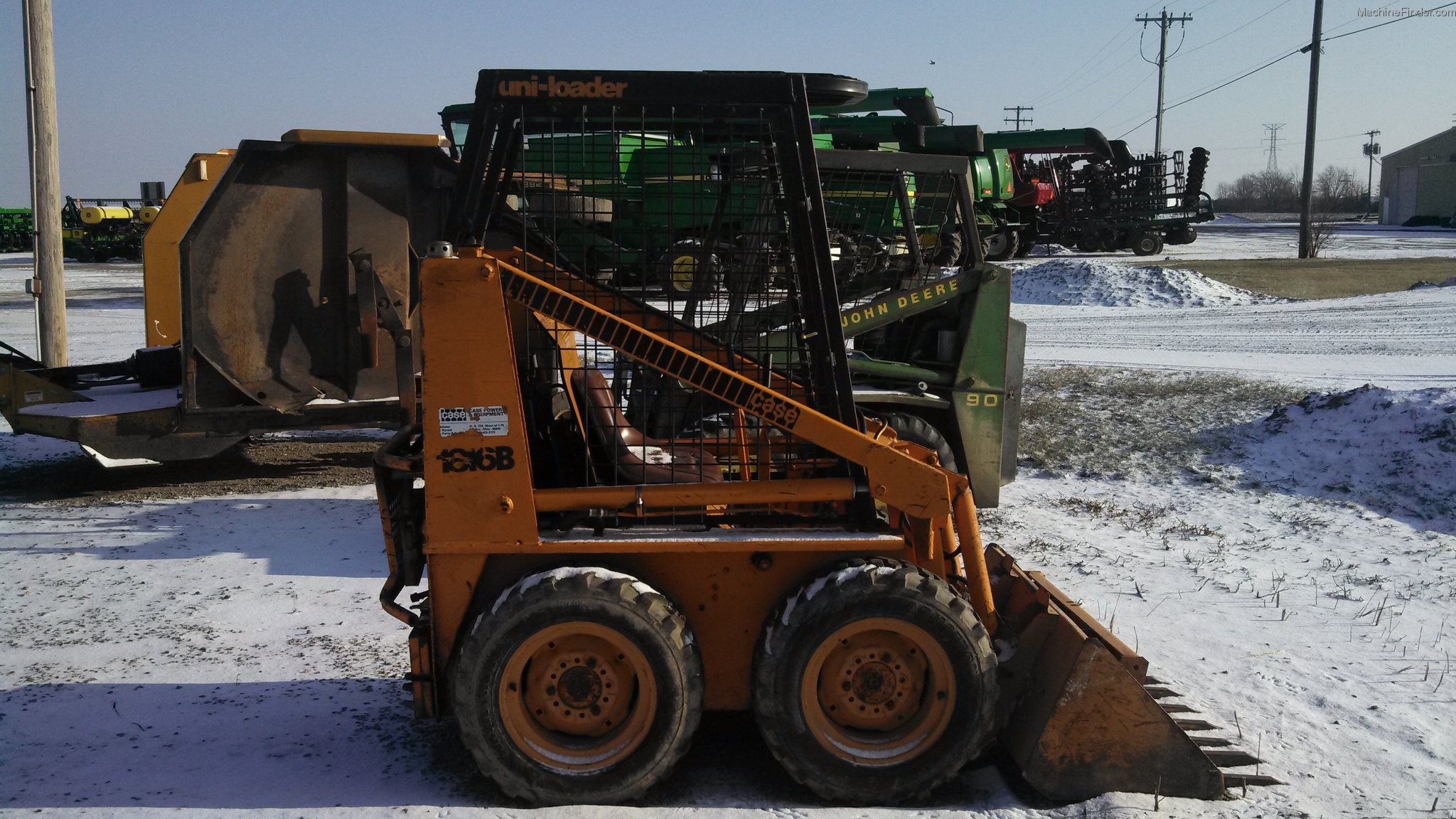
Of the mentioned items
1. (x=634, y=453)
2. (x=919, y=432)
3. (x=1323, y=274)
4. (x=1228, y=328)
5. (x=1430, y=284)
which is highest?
(x=1323, y=274)

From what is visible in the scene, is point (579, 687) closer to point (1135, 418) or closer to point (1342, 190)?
point (1135, 418)

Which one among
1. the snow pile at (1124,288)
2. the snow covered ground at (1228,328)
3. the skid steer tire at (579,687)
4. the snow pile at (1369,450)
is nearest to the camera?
the skid steer tire at (579,687)

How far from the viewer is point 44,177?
1178cm

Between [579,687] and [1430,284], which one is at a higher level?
[1430,284]

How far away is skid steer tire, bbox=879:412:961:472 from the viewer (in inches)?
314

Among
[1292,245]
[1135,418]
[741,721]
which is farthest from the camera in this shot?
[1292,245]

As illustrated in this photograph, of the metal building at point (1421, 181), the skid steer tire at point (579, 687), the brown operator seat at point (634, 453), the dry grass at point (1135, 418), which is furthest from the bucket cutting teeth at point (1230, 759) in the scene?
the metal building at point (1421, 181)

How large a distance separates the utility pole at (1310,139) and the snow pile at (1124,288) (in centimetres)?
839

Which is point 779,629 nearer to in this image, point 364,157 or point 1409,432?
point 364,157

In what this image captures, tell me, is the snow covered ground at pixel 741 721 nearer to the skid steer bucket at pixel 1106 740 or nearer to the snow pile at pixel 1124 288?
the skid steer bucket at pixel 1106 740

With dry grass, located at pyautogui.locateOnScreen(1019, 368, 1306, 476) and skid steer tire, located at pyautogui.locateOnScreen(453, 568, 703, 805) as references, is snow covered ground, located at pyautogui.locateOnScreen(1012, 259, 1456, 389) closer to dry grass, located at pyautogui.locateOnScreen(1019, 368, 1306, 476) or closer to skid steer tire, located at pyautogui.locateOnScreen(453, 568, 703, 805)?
dry grass, located at pyautogui.locateOnScreen(1019, 368, 1306, 476)

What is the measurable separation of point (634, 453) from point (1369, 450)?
7.31m

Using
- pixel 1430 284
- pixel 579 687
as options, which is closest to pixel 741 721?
pixel 579 687

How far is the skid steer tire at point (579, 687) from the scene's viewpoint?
3.97 m
